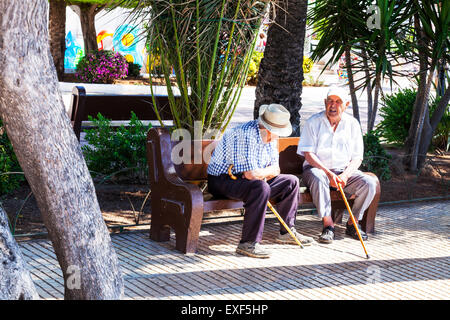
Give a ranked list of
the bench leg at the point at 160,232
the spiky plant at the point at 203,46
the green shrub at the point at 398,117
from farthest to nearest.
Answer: the green shrub at the point at 398,117, the spiky plant at the point at 203,46, the bench leg at the point at 160,232

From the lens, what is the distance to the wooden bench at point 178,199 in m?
5.34

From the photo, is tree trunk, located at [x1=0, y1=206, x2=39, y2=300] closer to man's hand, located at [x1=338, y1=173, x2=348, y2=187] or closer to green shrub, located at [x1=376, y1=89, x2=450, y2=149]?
man's hand, located at [x1=338, y1=173, x2=348, y2=187]

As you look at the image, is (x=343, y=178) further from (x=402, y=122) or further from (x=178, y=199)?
(x=402, y=122)

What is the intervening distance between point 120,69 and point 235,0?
15.1 metres

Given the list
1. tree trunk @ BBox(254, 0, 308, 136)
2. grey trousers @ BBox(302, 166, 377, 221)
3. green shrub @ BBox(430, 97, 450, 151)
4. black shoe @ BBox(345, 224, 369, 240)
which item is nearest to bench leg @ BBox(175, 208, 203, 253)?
grey trousers @ BBox(302, 166, 377, 221)

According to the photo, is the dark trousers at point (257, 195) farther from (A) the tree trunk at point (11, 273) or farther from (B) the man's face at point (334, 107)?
(A) the tree trunk at point (11, 273)

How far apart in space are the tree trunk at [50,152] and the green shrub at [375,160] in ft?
16.1

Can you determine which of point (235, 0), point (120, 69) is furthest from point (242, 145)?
point (120, 69)

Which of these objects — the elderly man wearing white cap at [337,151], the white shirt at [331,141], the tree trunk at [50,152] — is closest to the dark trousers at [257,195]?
the elderly man wearing white cap at [337,151]

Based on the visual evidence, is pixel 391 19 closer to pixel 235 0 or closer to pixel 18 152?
pixel 235 0

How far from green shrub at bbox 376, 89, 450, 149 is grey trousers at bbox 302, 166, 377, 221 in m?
4.44

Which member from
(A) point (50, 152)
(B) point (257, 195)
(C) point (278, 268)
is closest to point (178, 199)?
(B) point (257, 195)

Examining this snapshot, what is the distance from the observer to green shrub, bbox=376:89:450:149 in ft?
34.4
